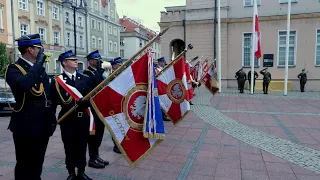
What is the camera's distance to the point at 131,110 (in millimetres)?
3520

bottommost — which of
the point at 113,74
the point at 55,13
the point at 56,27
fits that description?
the point at 113,74

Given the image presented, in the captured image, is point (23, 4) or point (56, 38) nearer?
point (23, 4)

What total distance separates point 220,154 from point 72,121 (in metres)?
2.98

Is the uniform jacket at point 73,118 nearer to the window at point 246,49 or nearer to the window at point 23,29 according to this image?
the window at point 246,49

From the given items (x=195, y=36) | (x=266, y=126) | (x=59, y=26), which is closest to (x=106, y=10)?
(x=59, y=26)

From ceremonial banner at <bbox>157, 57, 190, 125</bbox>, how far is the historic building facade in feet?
50.8

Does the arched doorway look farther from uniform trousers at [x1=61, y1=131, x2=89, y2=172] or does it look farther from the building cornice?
uniform trousers at [x1=61, y1=131, x2=89, y2=172]

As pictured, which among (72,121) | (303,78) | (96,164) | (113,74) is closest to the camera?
(113,74)

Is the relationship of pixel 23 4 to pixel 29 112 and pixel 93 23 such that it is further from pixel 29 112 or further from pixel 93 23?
pixel 29 112

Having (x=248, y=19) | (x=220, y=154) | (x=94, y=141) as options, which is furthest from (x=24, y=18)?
(x=220, y=154)

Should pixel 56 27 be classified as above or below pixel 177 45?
above

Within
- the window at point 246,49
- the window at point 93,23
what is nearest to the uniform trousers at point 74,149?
the window at point 246,49

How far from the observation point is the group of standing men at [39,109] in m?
2.89

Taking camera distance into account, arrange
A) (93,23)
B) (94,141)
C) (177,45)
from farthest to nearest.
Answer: (93,23) → (177,45) → (94,141)
